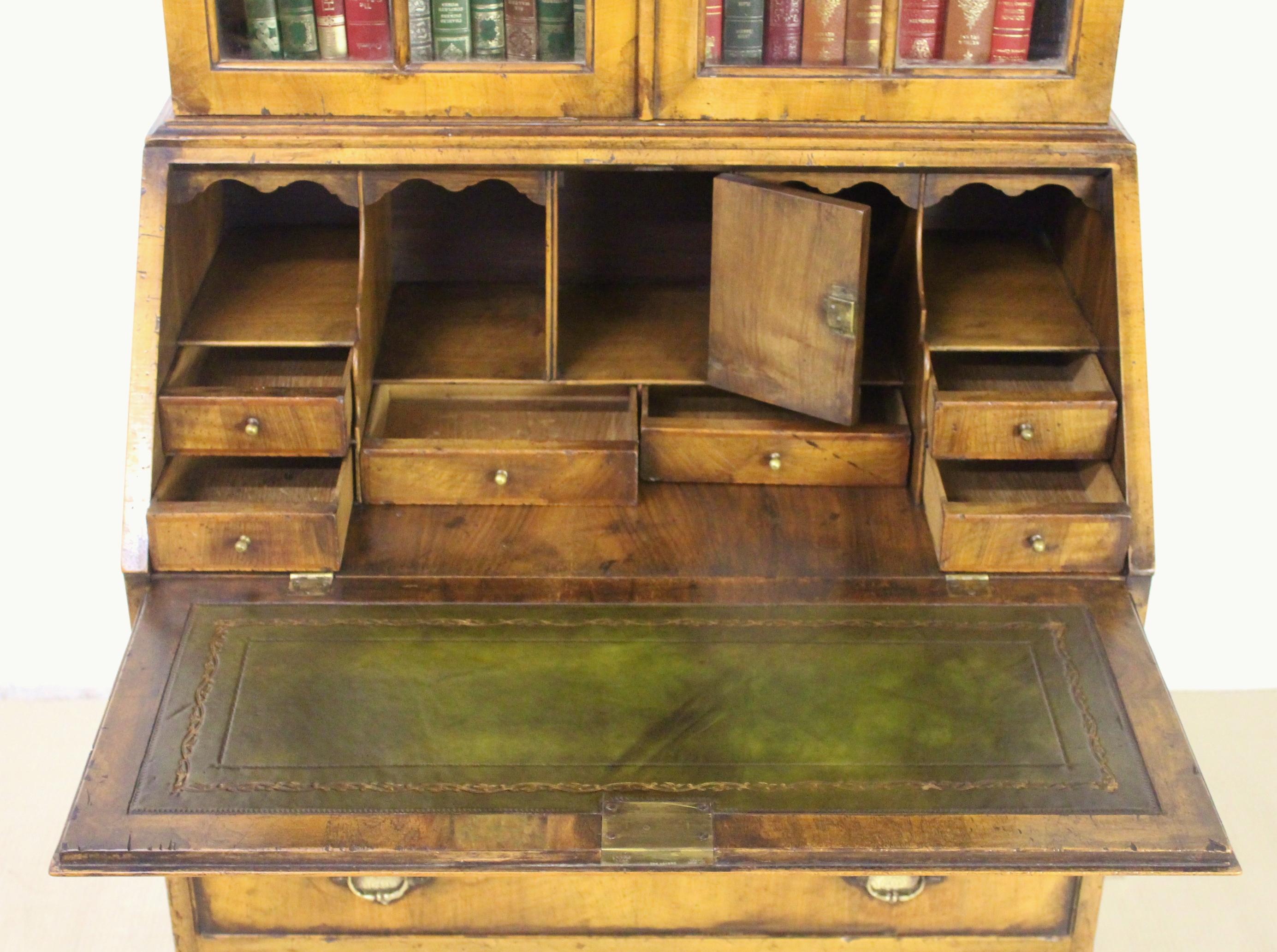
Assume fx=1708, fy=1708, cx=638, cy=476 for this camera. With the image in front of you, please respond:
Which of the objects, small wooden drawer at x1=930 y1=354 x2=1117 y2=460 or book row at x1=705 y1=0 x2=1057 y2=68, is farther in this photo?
small wooden drawer at x1=930 y1=354 x2=1117 y2=460

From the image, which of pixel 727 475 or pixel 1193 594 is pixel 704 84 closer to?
pixel 727 475

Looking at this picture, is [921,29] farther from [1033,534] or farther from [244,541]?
[244,541]

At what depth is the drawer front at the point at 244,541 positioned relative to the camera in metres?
2.66

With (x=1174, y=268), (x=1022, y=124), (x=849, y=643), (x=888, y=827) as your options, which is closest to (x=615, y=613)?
(x=849, y=643)

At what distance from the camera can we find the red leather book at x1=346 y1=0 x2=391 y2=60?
2.64 meters

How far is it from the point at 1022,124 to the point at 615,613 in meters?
0.99

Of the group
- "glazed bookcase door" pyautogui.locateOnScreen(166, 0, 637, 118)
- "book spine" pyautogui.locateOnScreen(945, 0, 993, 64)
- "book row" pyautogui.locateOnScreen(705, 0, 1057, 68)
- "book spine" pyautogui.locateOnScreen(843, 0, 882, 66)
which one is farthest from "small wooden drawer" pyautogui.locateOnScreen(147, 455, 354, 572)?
"book spine" pyautogui.locateOnScreen(945, 0, 993, 64)

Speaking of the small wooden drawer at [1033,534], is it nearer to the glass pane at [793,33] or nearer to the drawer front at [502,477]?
the drawer front at [502,477]

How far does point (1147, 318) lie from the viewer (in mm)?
3738

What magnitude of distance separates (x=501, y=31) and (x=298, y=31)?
0.32m

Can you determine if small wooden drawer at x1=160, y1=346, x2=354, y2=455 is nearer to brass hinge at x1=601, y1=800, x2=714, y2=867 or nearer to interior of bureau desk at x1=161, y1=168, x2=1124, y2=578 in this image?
interior of bureau desk at x1=161, y1=168, x2=1124, y2=578

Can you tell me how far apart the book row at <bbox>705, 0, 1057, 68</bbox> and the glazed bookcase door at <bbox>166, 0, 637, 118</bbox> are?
173 mm

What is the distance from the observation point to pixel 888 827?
7.39 ft

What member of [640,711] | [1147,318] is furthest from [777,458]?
[1147,318]
